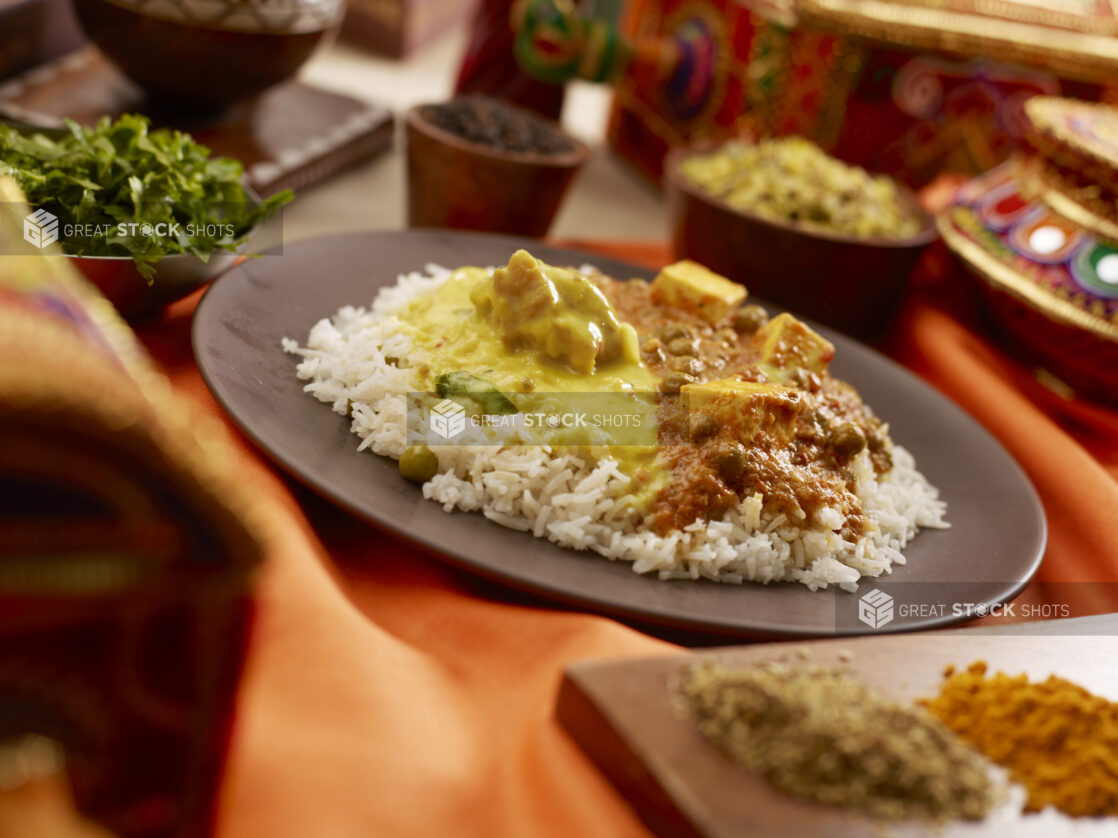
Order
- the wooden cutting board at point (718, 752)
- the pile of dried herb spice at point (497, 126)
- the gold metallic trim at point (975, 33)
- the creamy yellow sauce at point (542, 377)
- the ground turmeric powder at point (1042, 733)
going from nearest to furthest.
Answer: the wooden cutting board at point (718, 752) < the ground turmeric powder at point (1042, 733) < the creamy yellow sauce at point (542, 377) < the pile of dried herb spice at point (497, 126) < the gold metallic trim at point (975, 33)

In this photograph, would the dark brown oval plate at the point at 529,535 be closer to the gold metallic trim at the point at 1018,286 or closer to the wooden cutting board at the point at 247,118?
the gold metallic trim at the point at 1018,286

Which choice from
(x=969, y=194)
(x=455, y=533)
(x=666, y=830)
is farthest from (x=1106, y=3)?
(x=666, y=830)

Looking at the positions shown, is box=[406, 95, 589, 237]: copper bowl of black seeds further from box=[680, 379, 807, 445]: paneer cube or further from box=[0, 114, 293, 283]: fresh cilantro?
box=[680, 379, 807, 445]: paneer cube

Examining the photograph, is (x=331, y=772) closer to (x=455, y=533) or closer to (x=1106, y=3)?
(x=455, y=533)

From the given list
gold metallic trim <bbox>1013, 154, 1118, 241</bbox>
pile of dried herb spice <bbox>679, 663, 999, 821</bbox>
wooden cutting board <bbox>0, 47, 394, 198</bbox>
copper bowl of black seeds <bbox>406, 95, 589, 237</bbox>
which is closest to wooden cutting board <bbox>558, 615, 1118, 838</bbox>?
pile of dried herb spice <bbox>679, 663, 999, 821</bbox>

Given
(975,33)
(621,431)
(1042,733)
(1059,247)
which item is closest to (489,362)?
(621,431)

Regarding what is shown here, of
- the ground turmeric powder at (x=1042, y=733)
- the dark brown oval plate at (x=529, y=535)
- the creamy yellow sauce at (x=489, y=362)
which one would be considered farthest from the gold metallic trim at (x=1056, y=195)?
the ground turmeric powder at (x=1042, y=733)
